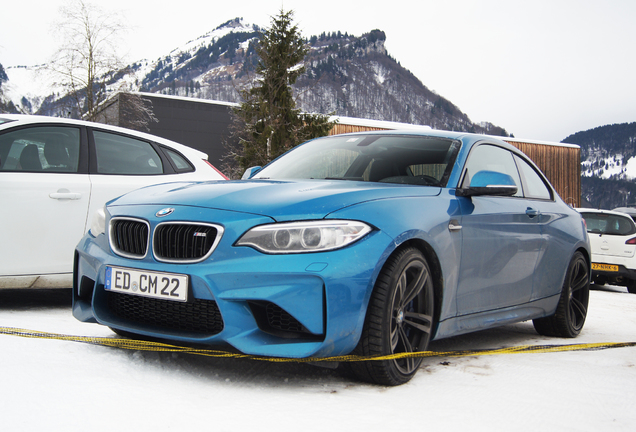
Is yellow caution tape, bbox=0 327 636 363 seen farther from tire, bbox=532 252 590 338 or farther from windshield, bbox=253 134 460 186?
windshield, bbox=253 134 460 186

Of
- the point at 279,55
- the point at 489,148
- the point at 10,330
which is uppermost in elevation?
the point at 279,55

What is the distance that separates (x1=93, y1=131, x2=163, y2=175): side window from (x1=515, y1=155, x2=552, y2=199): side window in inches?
126

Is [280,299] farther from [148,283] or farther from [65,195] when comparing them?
[65,195]

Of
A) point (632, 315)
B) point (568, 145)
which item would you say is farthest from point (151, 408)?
point (568, 145)

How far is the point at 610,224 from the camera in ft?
41.2

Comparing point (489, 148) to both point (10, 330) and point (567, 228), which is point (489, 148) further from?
point (10, 330)

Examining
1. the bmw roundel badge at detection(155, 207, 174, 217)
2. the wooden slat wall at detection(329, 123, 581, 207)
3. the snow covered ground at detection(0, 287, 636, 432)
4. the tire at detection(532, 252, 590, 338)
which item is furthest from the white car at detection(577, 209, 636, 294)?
the wooden slat wall at detection(329, 123, 581, 207)

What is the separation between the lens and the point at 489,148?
444 centimetres

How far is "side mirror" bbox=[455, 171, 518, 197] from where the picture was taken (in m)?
3.75

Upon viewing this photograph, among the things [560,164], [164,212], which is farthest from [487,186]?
[560,164]

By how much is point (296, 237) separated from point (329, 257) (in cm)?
18

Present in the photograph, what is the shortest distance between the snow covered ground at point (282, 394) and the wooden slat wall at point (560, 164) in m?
40.3

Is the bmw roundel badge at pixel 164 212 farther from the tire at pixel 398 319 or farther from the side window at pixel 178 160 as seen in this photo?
the side window at pixel 178 160

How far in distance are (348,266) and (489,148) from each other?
7.01 feet
